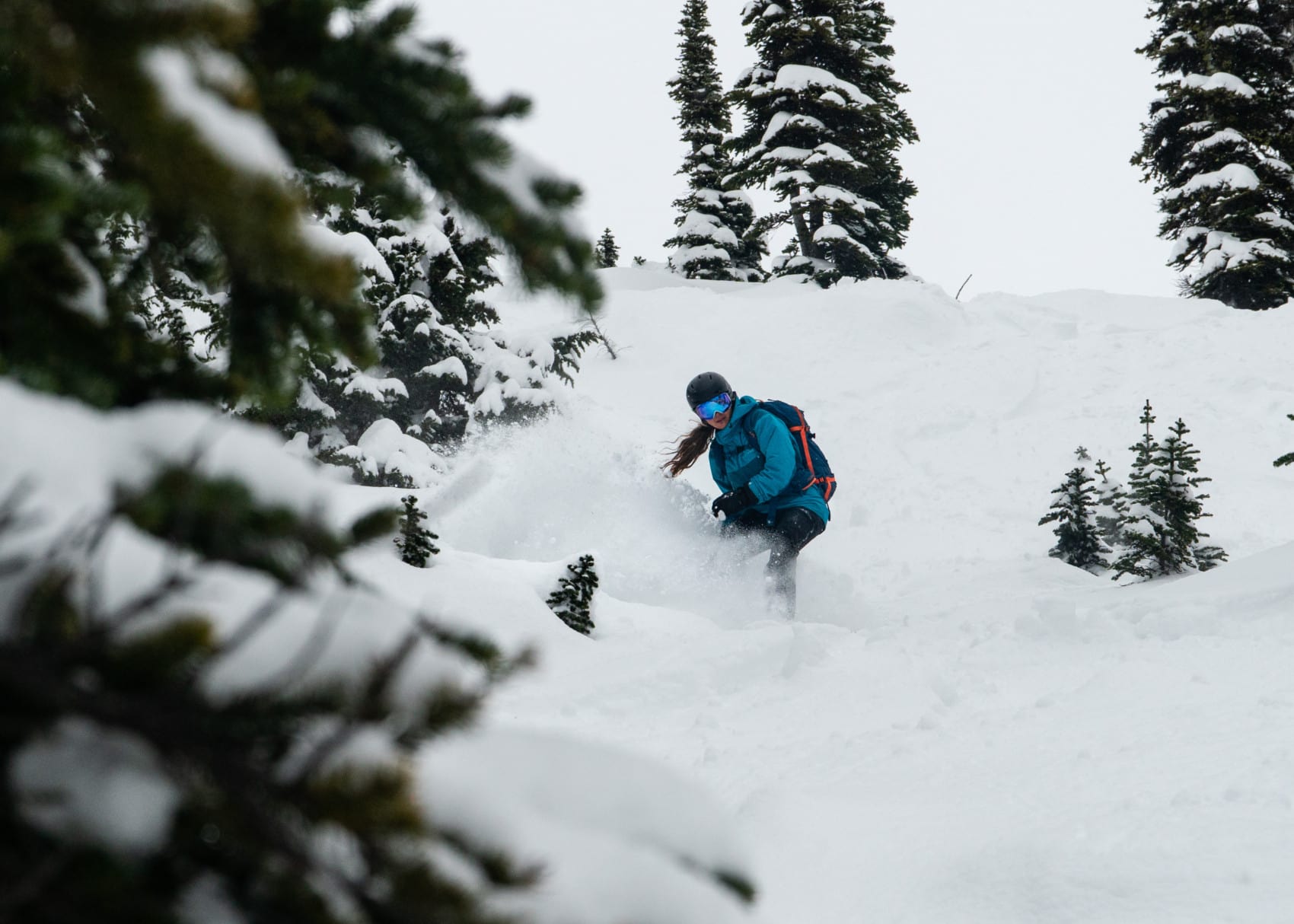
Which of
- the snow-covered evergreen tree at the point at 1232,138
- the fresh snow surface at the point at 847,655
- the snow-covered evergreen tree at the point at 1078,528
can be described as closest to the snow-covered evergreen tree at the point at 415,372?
the fresh snow surface at the point at 847,655

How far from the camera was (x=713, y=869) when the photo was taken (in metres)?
1.08

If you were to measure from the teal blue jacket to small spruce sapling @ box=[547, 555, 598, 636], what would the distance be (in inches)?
102

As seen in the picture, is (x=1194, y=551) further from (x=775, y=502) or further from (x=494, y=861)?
(x=494, y=861)

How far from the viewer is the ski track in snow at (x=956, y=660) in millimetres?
2895

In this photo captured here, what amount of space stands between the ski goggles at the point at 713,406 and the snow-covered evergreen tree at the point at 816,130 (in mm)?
16520

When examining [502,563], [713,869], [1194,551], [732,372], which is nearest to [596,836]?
[713,869]

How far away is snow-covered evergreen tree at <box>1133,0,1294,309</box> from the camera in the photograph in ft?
66.6

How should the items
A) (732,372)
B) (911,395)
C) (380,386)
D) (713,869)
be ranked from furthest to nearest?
(732,372) → (911,395) → (380,386) → (713,869)

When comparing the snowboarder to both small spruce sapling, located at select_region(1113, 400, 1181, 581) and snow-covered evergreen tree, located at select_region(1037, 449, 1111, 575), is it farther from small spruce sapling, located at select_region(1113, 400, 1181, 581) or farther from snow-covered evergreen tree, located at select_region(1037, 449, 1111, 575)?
snow-covered evergreen tree, located at select_region(1037, 449, 1111, 575)

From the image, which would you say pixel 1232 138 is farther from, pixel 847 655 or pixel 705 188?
pixel 847 655

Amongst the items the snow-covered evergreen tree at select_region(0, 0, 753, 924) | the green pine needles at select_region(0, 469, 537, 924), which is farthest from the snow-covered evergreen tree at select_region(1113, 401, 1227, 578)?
the green pine needles at select_region(0, 469, 537, 924)

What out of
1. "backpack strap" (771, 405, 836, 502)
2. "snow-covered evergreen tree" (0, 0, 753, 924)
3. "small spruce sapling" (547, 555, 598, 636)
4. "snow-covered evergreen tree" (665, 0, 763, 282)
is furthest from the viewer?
"snow-covered evergreen tree" (665, 0, 763, 282)

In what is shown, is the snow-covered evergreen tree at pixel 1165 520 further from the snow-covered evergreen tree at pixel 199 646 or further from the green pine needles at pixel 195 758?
the green pine needles at pixel 195 758

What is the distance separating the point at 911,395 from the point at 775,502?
825 cm
